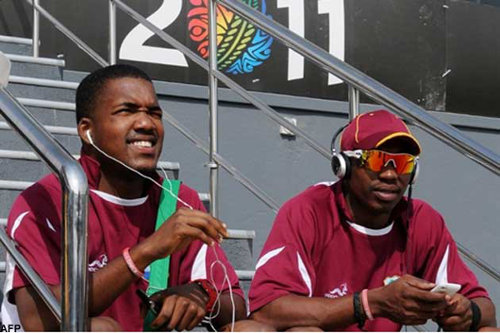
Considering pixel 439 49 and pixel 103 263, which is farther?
pixel 439 49

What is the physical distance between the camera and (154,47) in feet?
20.0

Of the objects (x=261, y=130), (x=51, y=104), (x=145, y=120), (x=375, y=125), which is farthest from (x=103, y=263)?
(x=261, y=130)

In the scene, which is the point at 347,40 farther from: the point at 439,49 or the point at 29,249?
the point at 29,249

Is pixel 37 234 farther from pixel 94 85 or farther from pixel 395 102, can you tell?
pixel 395 102

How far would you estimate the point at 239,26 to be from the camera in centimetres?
630

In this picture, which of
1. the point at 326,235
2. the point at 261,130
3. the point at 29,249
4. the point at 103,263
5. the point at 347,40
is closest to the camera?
the point at 29,249

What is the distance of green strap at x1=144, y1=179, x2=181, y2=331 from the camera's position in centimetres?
322

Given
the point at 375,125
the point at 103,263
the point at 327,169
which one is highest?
the point at 375,125

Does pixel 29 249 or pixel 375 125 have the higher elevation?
pixel 375 125

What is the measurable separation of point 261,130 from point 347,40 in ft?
3.00

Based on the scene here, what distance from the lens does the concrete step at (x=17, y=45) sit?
595cm

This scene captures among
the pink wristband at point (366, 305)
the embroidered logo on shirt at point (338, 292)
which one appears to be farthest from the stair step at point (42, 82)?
the pink wristband at point (366, 305)

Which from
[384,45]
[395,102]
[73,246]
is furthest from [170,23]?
[73,246]

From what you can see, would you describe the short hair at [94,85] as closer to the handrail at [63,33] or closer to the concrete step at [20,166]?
the concrete step at [20,166]
